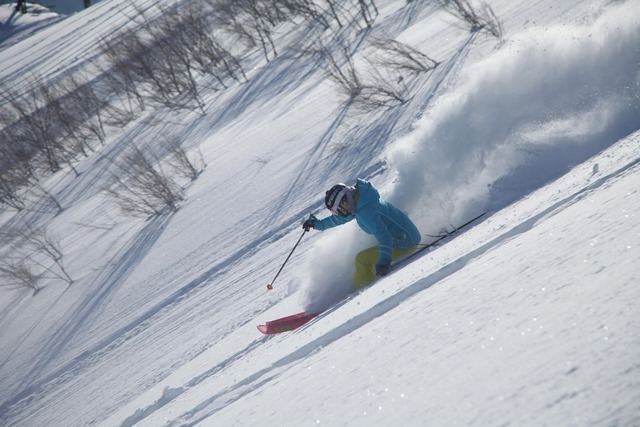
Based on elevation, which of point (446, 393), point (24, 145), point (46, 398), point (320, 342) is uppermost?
point (24, 145)

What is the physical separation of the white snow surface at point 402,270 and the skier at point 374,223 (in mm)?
310

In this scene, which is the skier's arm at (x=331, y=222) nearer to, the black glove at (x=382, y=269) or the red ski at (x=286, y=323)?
the black glove at (x=382, y=269)

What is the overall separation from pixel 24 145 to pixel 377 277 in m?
17.8

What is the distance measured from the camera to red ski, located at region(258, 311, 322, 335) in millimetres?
4223

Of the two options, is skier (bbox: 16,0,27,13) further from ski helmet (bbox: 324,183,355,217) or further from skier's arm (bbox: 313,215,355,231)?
ski helmet (bbox: 324,183,355,217)

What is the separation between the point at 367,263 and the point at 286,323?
3.62 ft

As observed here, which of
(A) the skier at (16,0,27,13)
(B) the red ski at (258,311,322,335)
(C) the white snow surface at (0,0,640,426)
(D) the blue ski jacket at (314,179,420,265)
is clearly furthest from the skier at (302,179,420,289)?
(A) the skier at (16,0,27,13)

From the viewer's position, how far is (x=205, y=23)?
1695cm

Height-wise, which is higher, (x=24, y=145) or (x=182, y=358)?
(x=24, y=145)

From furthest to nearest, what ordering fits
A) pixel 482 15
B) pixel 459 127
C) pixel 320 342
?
pixel 482 15 < pixel 459 127 < pixel 320 342

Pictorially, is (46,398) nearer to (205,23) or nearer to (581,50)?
(581,50)

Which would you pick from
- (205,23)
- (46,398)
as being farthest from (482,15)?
(205,23)

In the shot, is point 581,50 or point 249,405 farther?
point 581,50

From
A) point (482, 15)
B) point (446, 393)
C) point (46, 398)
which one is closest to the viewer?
point (446, 393)
